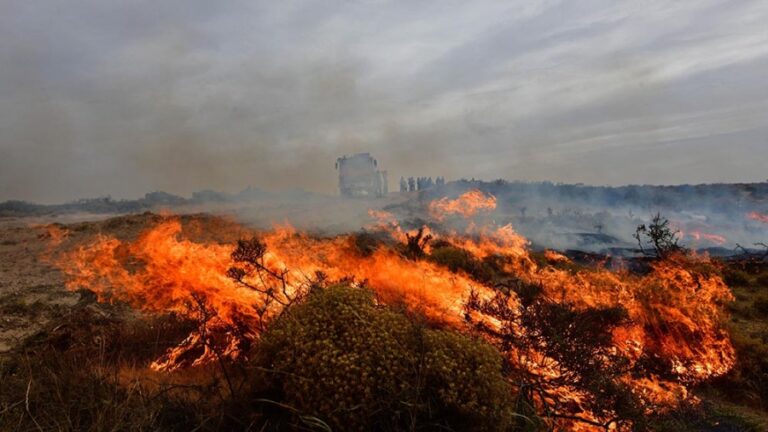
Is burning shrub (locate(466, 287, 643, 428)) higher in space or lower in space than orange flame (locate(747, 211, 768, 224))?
higher

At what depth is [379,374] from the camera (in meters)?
3.31

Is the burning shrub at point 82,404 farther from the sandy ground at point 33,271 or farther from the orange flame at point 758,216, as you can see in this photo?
the orange flame at point 758,216

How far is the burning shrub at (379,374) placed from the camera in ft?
10.4

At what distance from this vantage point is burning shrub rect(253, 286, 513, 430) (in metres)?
3.18

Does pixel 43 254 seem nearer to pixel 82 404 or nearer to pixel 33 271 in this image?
pixel 33 271

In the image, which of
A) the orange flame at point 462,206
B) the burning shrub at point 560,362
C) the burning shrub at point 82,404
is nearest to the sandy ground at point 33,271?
the burning shrub at point 82,404

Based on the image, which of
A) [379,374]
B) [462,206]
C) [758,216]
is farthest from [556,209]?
[379,374]

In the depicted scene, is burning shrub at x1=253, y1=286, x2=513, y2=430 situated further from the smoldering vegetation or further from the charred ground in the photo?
the smoldering vegetation

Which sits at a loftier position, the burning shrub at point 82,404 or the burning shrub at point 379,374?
the burning shrub at point 379,374

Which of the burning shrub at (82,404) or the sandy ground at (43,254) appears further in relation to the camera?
the sandy ground at (43,254)

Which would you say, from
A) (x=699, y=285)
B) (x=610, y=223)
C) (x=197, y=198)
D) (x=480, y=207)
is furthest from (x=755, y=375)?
(x=197, y=198)

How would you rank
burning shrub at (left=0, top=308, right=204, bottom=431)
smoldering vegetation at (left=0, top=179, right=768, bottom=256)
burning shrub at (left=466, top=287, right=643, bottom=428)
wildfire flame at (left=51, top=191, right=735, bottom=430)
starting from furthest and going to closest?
smoldering vegetation at (left=0, top=179, right=768, bottom=256)
wildfire flame at (left=51, top=191, right=735, bottom=430)
burning shrub at (left=466, top=287, right=643, bottom=428)
burning shrub at (left=0, top=308, right=204, bottom=431)

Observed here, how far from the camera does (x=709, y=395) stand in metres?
7.78

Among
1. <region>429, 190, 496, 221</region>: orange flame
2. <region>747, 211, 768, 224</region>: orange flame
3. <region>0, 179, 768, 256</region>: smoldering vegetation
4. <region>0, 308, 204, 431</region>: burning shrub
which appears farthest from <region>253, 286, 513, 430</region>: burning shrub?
<region>747, 211, 768, 224</region>: orange flame
